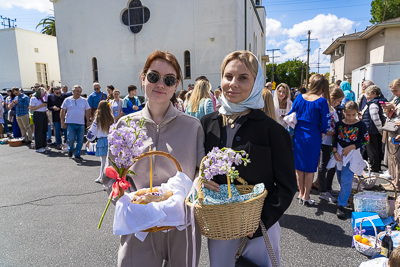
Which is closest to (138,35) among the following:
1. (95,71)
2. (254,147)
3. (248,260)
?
(95,71)

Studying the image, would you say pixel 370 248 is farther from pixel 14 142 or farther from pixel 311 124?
pixel 14 142

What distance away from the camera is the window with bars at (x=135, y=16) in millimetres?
18969

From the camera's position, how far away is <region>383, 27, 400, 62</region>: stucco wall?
1844 centimetres

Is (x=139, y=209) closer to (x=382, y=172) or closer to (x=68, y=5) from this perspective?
(x=382, y=172)

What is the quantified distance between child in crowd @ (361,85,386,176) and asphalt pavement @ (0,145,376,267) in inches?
94.3

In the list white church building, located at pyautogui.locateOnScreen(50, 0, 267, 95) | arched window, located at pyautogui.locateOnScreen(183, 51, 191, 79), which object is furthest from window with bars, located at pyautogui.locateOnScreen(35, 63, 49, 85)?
arched window, located at pyautogui.locateOnScreen(183, 51, 191, 79)

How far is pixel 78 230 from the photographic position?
158 inches

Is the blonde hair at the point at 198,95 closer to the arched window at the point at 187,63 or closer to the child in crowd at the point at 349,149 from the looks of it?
the child in crowd at the point at 349,149

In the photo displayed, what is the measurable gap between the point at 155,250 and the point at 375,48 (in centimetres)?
2538

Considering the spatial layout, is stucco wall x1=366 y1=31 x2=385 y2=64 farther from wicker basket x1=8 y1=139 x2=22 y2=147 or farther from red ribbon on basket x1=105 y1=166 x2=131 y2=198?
red ribbon on basket x1=105 y1=166 x2=131 y2=198

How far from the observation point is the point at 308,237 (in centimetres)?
372

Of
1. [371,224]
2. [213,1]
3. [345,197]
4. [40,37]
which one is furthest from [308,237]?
[40,37]

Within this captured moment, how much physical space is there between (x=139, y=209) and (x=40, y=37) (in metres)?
34.7

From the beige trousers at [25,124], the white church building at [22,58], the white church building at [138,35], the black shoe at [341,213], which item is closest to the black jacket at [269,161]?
the black shoe at [341,213]
